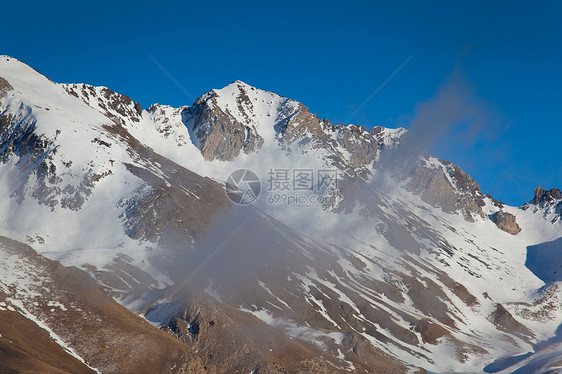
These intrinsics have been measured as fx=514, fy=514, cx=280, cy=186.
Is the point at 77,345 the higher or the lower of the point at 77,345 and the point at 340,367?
the lower

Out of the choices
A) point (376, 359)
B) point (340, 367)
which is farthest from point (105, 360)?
point (376, 359)

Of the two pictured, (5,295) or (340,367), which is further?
(340,367)

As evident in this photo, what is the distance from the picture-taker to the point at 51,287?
137 metres

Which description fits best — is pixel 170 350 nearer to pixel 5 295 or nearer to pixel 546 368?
pixel 5 295

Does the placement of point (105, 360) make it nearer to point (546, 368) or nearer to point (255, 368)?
point (255, 368)

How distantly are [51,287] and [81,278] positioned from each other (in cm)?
1047

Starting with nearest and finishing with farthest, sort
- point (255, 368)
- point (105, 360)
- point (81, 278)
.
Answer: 1. point (105, 360)
2. point (255, 368)
3. point (81, 278)

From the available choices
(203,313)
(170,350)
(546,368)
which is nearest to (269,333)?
(203,313)

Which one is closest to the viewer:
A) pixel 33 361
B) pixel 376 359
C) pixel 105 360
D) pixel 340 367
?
pixel 33 361

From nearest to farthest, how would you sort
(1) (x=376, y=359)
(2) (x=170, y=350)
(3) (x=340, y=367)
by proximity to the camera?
(2) (x=170, y=350), (3) (x=340, y=367), (1) (x=376, y=359)

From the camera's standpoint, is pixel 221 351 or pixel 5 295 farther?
pixel 221 351

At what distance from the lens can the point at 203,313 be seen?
155 meters

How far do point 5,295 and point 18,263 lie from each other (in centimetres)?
1909

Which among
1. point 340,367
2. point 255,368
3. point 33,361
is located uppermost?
point 340,367
